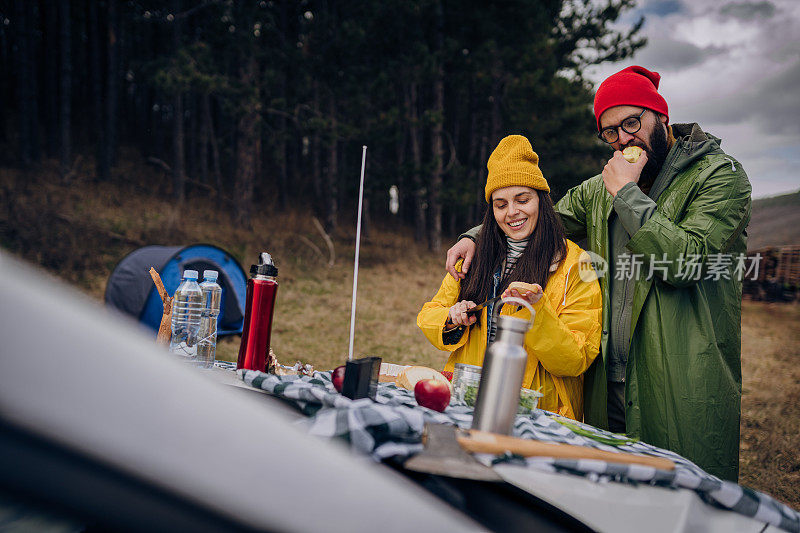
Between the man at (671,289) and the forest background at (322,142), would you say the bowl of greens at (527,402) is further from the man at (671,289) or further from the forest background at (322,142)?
the forest background at (322,142)

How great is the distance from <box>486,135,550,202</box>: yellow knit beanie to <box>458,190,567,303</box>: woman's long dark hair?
0.10 m

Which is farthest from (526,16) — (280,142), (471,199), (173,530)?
(173,530)

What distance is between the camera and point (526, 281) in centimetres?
222

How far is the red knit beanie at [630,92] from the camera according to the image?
2262 mm

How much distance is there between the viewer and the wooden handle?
1.01 metres

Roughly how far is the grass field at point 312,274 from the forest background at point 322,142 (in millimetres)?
51

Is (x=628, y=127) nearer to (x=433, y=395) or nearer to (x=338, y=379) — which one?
(x=433, y=395)

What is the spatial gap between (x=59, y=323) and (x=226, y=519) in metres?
0.29

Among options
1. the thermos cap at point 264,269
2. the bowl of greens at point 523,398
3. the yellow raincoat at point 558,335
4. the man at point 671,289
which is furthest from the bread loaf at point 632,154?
the thermos cap at point 264,269

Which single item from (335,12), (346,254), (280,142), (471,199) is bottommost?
(346,254)

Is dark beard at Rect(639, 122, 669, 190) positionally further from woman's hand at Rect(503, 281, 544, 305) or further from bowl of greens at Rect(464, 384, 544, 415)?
bowl of greens at Rect(464, 384, 544, 415)

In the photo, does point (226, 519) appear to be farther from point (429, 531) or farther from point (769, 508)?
point (769, 508)

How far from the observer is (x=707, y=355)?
6.68 ft

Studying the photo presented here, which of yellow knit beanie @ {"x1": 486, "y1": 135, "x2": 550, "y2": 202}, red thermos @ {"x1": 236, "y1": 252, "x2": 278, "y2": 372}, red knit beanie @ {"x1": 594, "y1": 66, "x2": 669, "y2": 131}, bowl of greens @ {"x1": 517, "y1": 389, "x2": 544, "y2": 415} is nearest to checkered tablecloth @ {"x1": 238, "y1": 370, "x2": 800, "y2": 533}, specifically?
bowl of greens @ {"x1": 517, "y1": 389, "x2": 544, "y2": 415}
